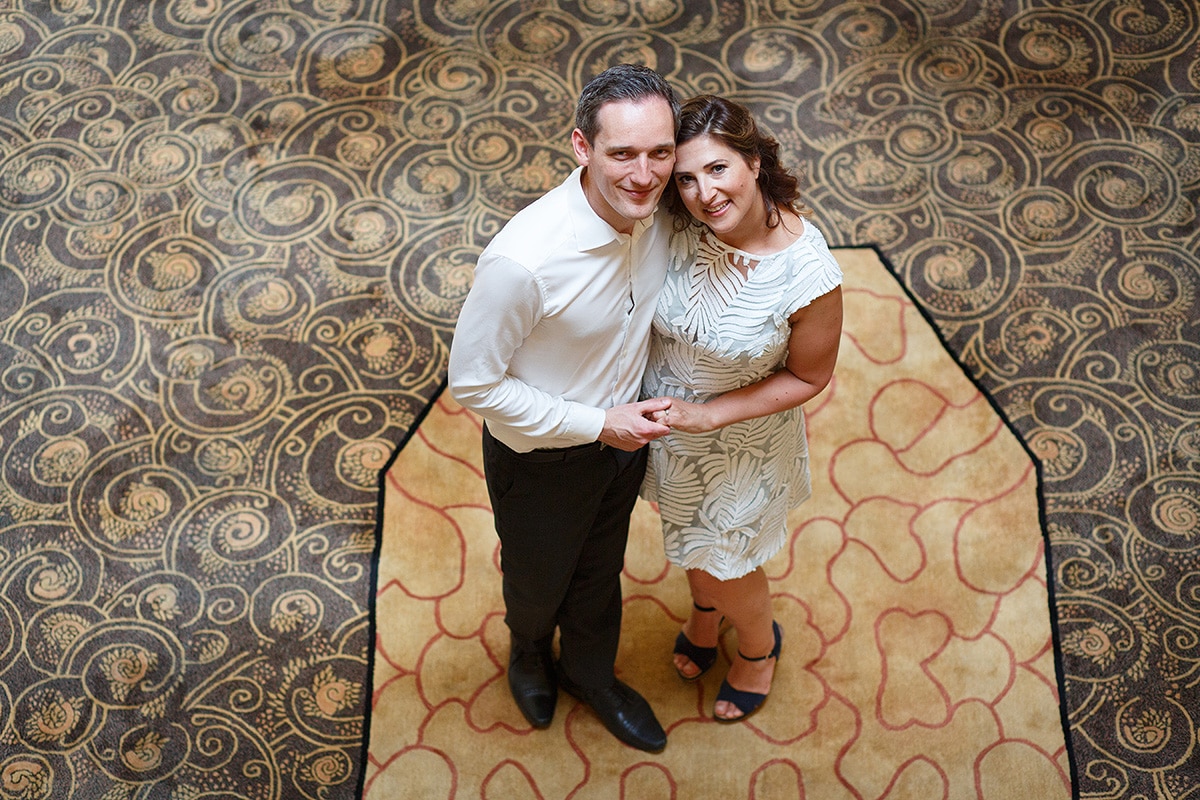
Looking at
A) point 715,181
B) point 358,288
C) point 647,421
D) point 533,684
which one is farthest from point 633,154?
point 358,288

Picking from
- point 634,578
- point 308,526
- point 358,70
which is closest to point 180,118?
point 358,70

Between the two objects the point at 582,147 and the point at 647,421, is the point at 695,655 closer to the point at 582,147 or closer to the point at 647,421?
the point at 647,421

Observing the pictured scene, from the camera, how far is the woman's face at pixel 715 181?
1681 mm

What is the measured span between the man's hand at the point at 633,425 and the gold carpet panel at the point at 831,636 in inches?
37.1

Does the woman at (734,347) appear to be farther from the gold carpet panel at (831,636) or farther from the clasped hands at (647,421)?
the gold carpet panel at (831,636)

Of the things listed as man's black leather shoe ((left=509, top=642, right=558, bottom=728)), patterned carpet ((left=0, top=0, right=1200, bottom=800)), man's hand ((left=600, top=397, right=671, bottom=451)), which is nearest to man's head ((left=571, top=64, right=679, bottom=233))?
man's hand ((left=600, top=397, right=671, bottom=451))

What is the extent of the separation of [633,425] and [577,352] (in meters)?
0.16

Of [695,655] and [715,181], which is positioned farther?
[695,655]

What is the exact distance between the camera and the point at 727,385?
192 centimetres

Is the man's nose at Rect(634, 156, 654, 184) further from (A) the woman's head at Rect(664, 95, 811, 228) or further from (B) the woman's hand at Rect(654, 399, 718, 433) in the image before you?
(B) the woman's hand at Rect(654, 399, 718, 433)

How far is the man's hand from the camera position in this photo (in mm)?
1821

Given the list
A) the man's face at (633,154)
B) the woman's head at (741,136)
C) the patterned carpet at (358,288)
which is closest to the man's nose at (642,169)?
the man's face at (633,154)

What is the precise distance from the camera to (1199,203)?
3.24 metres

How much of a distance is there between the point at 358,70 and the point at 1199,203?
271 centimetres
